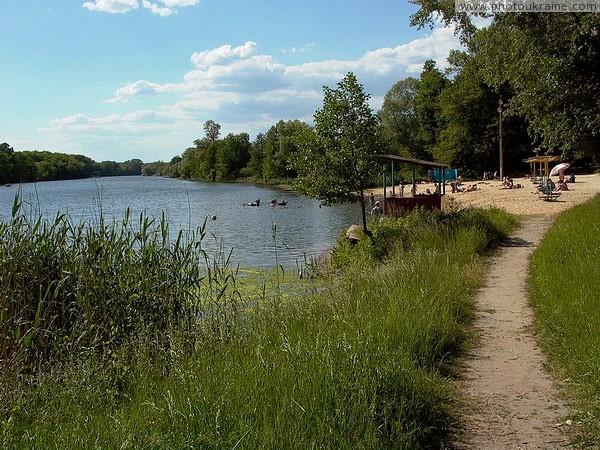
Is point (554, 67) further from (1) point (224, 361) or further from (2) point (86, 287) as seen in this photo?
(1) point (224, 361)

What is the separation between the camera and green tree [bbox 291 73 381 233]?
55.1ft

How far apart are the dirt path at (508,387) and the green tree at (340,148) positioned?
8.35m

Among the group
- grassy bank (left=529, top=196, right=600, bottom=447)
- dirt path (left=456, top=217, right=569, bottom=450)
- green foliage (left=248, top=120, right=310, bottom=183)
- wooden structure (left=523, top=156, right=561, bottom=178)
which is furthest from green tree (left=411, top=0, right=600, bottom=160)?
green foliage (left=248, top=120, right=310, bottom=183)

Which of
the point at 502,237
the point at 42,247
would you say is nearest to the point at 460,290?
the point at 42,247

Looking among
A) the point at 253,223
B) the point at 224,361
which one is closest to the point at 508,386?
the point at 224,361

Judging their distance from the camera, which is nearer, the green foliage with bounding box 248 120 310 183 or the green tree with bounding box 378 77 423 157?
the green tree with bounding box 378 77 423 157

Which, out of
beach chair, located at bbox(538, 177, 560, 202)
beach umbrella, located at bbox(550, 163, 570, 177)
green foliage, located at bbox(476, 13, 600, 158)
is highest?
green foliage, located at bbox(476, 13, 600, 158)

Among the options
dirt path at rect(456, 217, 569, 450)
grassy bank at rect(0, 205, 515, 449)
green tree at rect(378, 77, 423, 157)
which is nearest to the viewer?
grassy bank at rect(0, 205, 515, 449)

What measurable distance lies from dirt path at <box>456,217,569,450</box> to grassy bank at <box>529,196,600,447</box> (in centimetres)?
18

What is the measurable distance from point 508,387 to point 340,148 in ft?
39.8

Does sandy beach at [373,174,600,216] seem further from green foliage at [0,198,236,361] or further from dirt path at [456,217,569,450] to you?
green foliage at [0,198,236,361]

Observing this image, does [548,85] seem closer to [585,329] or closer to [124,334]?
[585,329]

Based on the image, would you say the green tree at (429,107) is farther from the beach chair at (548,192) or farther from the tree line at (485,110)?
the beach chair at (548,192)

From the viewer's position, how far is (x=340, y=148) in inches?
665
